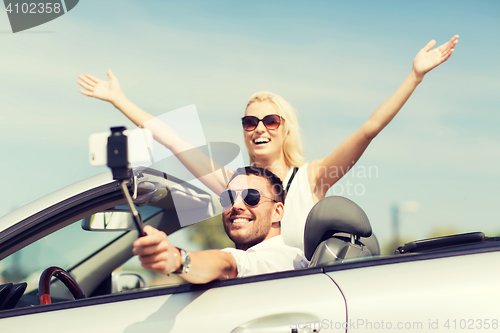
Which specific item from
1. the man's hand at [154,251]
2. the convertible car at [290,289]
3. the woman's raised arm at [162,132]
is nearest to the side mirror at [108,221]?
the convertible car at [290,289]

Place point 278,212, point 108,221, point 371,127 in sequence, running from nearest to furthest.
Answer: point 108,221 → point 278,212 → point 371,127

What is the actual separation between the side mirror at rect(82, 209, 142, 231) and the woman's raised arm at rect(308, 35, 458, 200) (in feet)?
3.98

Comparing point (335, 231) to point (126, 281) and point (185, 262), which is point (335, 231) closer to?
point (185, 262)

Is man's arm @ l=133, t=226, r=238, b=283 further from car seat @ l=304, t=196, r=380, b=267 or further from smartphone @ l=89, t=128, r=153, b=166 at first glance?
car seat @ l=304, t=196, r=380, b=267

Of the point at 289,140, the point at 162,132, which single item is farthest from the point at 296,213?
the point at 162,132

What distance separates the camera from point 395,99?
254 cm

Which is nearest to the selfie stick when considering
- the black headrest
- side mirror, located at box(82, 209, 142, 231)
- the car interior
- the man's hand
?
the man's hand

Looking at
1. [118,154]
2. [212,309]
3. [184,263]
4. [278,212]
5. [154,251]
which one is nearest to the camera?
[118,154]

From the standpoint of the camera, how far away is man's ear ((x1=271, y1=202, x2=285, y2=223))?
7.31ft

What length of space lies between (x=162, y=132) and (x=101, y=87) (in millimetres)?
825

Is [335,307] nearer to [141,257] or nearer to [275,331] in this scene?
[275,331]

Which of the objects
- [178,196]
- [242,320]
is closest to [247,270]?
[242,320]

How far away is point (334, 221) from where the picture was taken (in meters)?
1.78

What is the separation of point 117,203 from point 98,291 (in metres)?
1.08
